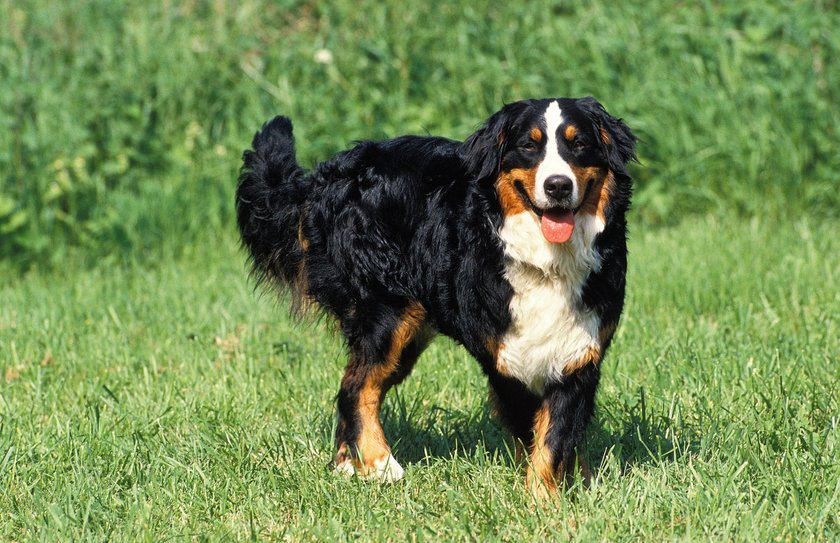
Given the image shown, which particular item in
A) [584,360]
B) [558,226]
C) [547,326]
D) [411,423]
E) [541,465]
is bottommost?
[411,423]

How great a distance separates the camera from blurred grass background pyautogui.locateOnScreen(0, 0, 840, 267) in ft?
26.5

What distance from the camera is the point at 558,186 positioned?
140 inches

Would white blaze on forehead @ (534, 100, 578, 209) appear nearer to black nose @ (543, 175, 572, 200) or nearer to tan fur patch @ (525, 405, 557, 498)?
black nose @ (543, 175, 572, 200)

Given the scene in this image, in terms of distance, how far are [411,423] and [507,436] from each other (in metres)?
0.44

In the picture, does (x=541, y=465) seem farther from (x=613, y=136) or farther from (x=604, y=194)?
(x=613, y=136)

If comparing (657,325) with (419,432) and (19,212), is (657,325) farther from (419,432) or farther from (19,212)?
(19,212)

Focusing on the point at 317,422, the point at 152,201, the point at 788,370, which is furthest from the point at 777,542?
the point at 152,201

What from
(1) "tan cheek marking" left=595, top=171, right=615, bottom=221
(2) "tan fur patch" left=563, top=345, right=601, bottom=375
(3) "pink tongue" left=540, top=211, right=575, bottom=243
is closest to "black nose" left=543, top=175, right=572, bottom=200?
(3) "pink tongue" left=540, top=211, right=575, bottom=243

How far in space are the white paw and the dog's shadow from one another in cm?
15

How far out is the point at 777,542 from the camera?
3.34 metres

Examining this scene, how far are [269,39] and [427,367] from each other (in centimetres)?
487

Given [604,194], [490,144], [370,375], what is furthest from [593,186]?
[370,375]

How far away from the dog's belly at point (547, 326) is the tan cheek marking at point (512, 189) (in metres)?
0.22

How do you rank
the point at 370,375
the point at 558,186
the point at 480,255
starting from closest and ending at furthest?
the point at 558,186
the point at 480,255
the point at 370,375
